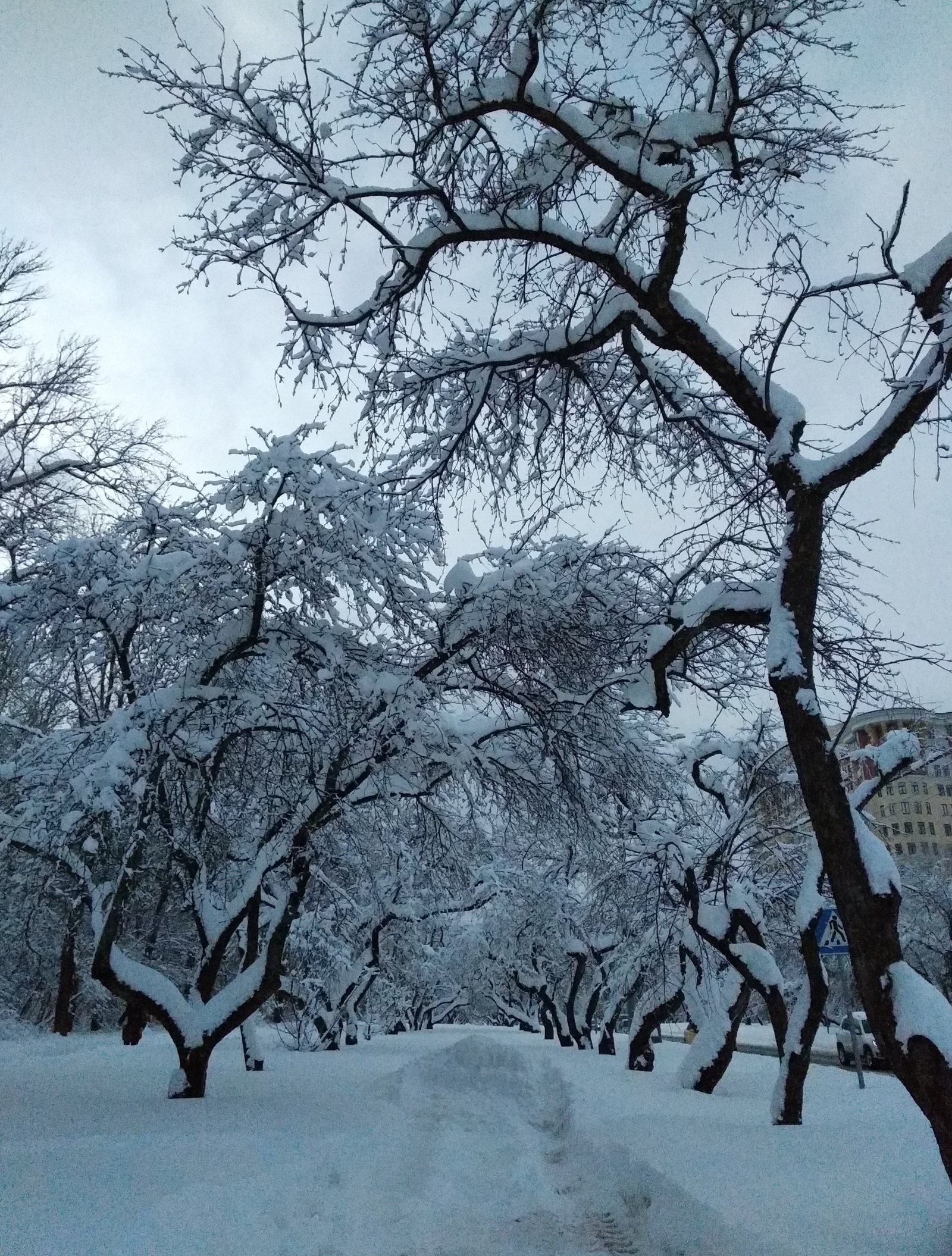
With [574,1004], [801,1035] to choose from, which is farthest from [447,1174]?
[574,1004]

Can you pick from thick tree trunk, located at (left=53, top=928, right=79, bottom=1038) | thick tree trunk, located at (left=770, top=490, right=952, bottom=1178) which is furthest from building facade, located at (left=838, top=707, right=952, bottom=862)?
thick tree trunk, located at (left=53, top=928, right=79, bottom=1038)

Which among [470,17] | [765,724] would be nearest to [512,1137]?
[765,724]

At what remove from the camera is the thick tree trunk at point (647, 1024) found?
670 inches

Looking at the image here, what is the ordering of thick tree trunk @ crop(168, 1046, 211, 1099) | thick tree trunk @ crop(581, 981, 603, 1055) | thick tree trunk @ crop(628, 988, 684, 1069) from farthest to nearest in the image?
thick tree trunk @ crop(581, 981, 603, 1055) < thick tree trunk @ crop(628, 988, 684, 1069) < thick tree trunk @ crop(168, 1046, 211, 1099)

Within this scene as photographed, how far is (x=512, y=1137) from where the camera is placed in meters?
9.16

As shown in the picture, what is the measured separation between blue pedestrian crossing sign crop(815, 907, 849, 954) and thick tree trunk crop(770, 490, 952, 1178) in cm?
467

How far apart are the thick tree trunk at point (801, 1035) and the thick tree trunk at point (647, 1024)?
788 cm

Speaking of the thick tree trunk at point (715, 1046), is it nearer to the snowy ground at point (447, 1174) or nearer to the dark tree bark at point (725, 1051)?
the dark tree bark at point (725, 1051)

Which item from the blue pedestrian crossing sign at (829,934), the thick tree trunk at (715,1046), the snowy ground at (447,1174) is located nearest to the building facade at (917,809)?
the blue pedestrian crossing sign at (829,934)

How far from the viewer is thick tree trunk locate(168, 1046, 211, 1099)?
9.91 m

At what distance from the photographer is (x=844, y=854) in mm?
4656

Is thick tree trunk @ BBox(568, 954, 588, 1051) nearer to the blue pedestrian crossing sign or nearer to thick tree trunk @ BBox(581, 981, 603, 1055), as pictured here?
thick tree trunk @ BBox(581, 981, 603, 1055)

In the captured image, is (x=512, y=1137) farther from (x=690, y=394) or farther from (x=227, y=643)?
(x=690, y=394)

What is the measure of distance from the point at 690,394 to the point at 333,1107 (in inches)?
359
